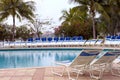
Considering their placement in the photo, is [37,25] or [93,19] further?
[37,25]

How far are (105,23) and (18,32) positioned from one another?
10837 millimetres

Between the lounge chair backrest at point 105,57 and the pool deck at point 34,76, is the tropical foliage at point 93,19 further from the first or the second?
the lounge chair backrest at point 105,57

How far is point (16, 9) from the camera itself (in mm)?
A: 27203

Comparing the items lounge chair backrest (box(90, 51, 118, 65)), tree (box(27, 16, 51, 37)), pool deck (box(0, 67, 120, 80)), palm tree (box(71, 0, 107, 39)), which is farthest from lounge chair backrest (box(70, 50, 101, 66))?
tree (box(27, 16, 51, 37))

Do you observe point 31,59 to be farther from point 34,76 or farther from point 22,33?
point 22,33

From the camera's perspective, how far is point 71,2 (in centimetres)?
2672

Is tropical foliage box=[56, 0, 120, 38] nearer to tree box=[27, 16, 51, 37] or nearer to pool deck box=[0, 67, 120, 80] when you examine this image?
tree box=[27, 16, 51, 37]

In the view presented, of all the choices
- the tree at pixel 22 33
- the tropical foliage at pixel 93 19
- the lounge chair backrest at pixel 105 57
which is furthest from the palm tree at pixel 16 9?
the lounge chair backrest at pixel 105 57

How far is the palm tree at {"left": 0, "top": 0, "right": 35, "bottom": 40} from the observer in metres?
26.8

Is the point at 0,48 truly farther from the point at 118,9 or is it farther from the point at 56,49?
the point at 118,9

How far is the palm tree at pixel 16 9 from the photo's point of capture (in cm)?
2683

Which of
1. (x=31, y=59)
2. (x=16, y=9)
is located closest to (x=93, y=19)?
(x=16, y=9)

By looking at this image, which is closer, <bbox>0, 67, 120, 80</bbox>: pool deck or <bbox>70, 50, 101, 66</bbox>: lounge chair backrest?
<bbox>70, 50, 101, 66</bbox>: lounge chair backrest

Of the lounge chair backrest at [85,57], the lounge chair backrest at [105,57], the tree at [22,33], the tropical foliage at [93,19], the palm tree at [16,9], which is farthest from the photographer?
the tree at [22,33]
